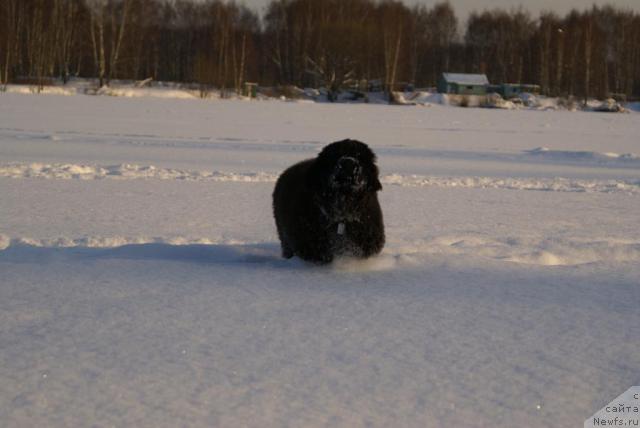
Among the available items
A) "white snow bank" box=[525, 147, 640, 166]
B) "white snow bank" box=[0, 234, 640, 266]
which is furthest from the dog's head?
"white snow bank" box=[525, 147, 640, 166]

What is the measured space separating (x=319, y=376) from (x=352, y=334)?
1.37 ft

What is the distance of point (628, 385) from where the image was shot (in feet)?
7.14

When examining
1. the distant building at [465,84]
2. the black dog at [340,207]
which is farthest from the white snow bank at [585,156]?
the distant building at [465,84]

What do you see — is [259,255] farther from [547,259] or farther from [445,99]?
[445,99]

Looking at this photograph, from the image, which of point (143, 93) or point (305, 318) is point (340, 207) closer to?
point (305, 318)

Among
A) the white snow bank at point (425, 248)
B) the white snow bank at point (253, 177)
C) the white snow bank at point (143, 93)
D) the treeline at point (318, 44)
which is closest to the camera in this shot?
the white snow bank at point (425, 248)

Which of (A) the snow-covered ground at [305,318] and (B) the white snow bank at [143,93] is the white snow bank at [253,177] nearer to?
(A) the snow-covered ground at [305,318]

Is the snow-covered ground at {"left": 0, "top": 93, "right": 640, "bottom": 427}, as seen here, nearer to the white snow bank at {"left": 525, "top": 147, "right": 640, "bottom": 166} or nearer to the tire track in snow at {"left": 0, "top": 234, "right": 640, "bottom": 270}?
the tire track in snow at {"left": 0, "top": 234, "right": 640, "bottom": 270}

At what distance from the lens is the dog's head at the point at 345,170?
12.7 ft

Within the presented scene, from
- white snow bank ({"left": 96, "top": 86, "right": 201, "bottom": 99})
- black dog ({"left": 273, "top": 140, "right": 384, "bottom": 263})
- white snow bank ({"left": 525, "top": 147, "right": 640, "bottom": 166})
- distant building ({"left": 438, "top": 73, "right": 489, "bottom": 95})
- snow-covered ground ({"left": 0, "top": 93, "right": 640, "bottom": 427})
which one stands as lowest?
snow-covered ground ({"left": 0, "top": 93, "right": 640, "bottom": 427})

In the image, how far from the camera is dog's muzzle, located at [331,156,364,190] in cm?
385

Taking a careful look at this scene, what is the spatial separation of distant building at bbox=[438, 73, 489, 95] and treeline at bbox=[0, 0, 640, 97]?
169 inches

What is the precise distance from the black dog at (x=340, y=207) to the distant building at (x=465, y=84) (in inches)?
2574

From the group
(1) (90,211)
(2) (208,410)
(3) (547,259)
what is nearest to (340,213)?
(3) (547,259)
